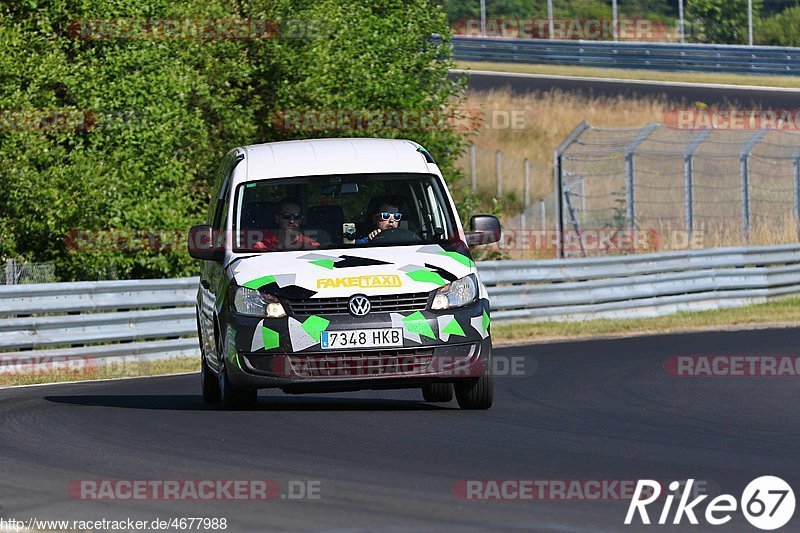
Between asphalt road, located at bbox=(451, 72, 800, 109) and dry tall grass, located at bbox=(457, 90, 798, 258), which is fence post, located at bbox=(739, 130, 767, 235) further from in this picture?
asphalt road, located at bbox=(451, 72, 800, 109)

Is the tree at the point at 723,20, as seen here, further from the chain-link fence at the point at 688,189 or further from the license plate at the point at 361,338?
the license plate at the point at 361,338

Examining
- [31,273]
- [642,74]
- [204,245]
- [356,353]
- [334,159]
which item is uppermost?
[334,159]

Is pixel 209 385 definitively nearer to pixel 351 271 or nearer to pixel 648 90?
pixel 351 271

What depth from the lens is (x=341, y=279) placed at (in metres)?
10.2

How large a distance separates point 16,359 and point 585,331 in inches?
330

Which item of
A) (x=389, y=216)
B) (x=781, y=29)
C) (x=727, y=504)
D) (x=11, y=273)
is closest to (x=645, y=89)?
(x=781, y=29)

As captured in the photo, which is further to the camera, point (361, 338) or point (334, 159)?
point (334, 159)

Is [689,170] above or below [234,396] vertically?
below

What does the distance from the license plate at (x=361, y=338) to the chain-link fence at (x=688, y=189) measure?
663 inches

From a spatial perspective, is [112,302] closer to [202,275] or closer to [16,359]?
[16,359]

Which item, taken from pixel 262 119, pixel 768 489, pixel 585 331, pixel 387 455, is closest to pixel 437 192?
pixel 387 455

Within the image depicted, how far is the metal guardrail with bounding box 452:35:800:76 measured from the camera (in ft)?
156

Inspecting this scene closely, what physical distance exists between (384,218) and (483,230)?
0.76m

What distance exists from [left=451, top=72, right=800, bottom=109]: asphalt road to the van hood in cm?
3365
